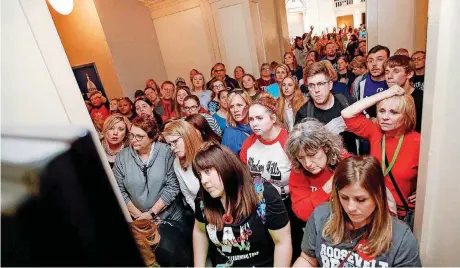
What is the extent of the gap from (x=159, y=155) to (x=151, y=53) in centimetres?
690

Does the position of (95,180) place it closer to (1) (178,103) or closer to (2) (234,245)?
(2) (234,245)

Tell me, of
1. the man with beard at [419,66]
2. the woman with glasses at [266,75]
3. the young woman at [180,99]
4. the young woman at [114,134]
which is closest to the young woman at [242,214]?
the young woman at [114,134]

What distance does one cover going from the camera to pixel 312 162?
5.95 ft

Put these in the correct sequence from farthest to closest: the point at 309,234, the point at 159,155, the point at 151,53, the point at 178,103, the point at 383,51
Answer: the point at 151,53 → the point at 178,103 → the point at 383,51 → the point at 159,155 → the point at 309,234

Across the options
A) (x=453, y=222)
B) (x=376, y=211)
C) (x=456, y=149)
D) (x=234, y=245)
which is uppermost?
(x=456, y=149)

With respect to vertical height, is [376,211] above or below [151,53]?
below

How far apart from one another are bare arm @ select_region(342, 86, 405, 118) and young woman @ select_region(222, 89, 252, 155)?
3.77 ft

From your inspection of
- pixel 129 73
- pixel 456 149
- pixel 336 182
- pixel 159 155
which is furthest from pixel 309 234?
pixel 129 73

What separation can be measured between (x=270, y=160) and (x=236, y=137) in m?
0.78

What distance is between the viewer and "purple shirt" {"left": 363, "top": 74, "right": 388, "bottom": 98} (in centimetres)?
349

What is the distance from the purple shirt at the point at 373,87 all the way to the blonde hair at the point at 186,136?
2.60m

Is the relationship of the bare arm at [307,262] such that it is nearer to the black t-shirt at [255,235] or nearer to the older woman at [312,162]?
the black t-shirt at [255,235]

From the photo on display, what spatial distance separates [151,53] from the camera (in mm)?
8562

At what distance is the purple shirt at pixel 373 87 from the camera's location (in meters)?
3.49
